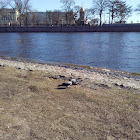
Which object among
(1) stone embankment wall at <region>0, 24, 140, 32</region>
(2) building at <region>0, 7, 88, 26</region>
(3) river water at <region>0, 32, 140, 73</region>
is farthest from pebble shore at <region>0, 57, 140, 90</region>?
(2) building at <region>0, 7, 88, 26</region>

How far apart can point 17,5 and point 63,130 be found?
9009cm

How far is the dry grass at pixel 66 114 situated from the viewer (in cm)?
334

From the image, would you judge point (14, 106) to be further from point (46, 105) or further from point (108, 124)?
point (108, 124)

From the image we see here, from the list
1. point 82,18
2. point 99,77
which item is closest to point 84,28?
point 82,18

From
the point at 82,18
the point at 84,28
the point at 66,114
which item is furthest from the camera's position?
the point at 82,18

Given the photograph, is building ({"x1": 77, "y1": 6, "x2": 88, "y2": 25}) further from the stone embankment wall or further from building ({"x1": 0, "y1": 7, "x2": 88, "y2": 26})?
the stone embankment wall

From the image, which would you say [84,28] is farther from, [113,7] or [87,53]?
[87,53]

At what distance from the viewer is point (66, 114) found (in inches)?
161

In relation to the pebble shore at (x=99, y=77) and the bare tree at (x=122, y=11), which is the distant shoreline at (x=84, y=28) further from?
the pebble shore at (x=99, y=77)

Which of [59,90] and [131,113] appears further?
[59,90]

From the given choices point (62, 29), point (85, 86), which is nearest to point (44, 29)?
point (62, 29)

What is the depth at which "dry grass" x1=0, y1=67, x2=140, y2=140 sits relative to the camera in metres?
3.34

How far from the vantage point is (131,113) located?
4.21m

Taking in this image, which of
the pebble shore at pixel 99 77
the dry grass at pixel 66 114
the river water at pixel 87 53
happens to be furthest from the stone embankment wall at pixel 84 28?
the dry grass at pixel 66 114
